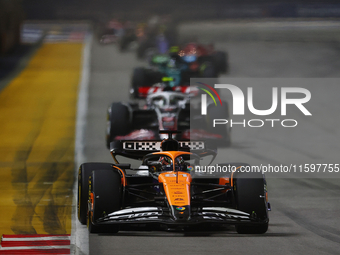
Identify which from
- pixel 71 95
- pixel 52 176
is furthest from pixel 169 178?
pixel 71 95

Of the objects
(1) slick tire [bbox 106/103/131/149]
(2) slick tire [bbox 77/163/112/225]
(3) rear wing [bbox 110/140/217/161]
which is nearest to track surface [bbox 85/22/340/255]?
(1) slick tire [bbox 106/103/131/149]

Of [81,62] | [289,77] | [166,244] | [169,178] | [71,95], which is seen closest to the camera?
[166,244]

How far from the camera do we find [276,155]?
1563 centimetres

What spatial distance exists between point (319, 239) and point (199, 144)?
306 centimetres

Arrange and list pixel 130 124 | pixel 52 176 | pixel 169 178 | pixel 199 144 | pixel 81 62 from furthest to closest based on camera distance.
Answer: pixel 81 62 < pixel 130 124 < pixel 52 176 < pixel 199 144 < pixel 169 178

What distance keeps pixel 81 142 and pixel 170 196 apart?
889 centimetres

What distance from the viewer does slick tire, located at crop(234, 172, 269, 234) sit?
848 centimetres

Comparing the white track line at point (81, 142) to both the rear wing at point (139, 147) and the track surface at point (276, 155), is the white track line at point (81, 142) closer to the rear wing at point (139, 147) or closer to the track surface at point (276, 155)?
the track surface at point (276, 155)

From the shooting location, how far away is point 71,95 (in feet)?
82.0

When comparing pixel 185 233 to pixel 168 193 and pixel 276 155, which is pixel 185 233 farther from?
pixel 276 155

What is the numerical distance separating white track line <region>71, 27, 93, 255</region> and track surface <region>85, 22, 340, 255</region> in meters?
0.14

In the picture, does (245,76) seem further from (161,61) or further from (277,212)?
(277,212)
